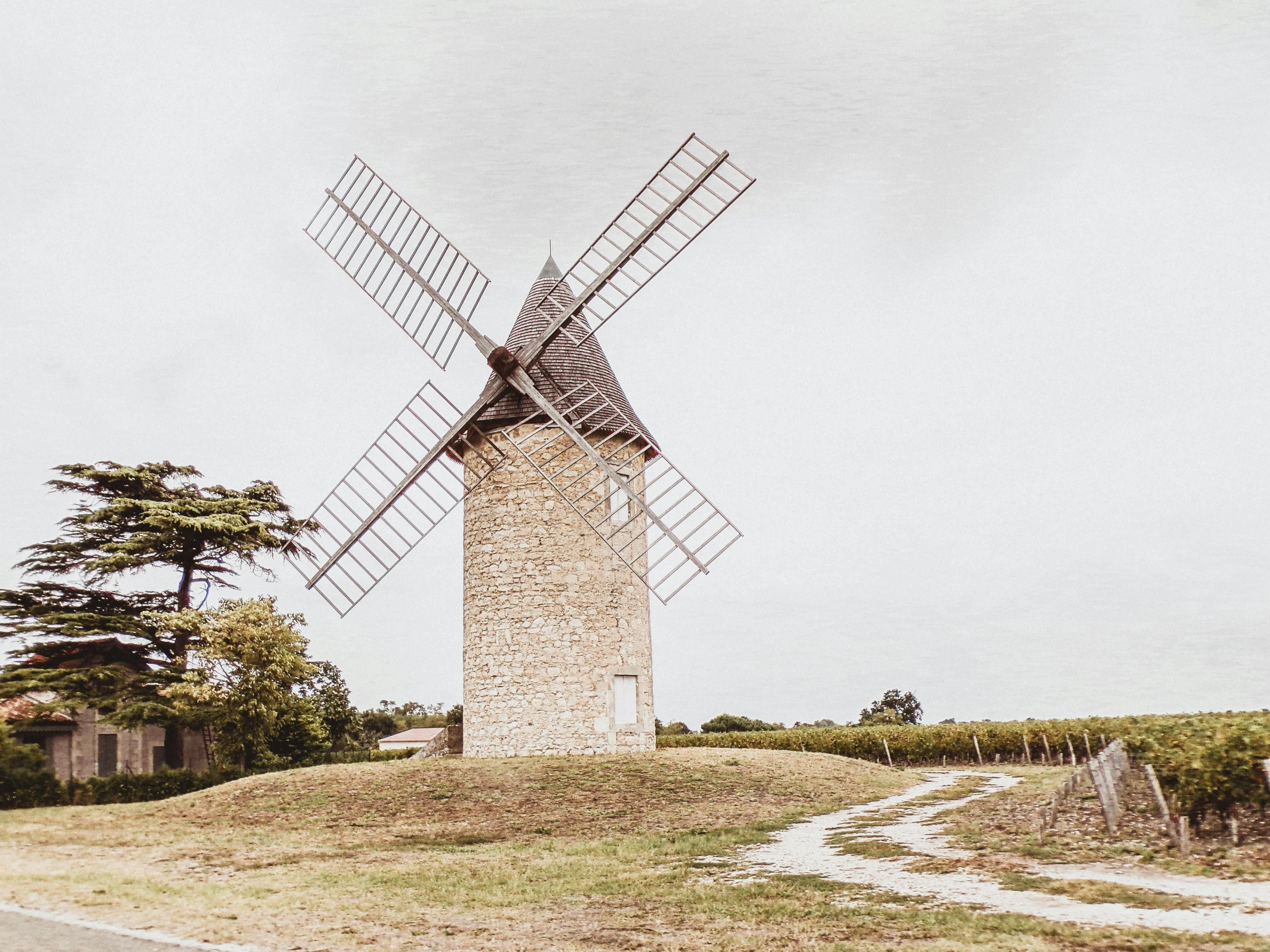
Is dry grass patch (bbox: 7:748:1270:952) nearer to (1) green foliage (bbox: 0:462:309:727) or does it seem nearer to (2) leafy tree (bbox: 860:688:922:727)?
(1) green foliage (bbox: 0:462:309:727)

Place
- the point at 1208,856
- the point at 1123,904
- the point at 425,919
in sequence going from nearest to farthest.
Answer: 1. the point at 1123,904
2. the point at 425,919
3. the point at 1208,856

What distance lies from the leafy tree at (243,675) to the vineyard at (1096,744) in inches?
576

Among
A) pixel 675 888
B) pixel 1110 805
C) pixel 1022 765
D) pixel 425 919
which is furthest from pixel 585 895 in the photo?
pixel 1022 765

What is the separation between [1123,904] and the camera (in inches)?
335

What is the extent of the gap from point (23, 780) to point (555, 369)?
15592mm

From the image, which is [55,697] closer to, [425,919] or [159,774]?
[159,774]

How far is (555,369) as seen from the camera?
2236 cm

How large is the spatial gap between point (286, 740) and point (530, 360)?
48.3ft

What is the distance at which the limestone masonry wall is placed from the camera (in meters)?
22.0

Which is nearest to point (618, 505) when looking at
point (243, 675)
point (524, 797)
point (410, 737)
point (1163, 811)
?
point (524, 797)

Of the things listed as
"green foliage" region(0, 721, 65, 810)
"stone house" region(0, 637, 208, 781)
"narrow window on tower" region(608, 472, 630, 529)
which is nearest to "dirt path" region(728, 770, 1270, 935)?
"narrow window on tower" region(608, 472, 630, 529)

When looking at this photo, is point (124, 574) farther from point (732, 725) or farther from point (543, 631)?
point (732, 725)

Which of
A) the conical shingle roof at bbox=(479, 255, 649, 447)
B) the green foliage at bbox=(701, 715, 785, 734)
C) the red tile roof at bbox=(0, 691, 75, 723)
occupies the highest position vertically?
the conical shingle roof at bbox=(479, 255, 649, 447)

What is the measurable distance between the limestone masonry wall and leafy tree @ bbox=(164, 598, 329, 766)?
6193mm
